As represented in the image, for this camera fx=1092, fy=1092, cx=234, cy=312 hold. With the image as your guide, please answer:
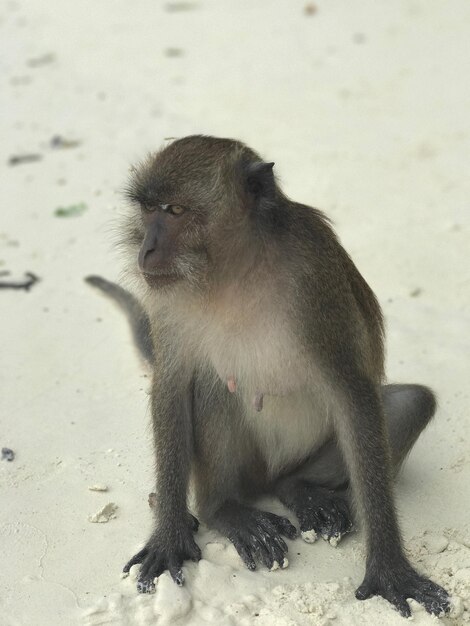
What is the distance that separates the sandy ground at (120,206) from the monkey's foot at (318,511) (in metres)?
0.07

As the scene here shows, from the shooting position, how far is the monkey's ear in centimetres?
382

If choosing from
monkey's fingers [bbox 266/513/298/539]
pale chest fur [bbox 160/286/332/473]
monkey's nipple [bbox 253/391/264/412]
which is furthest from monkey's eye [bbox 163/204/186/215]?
monkey's fingers [bbox 266/513/298/539]

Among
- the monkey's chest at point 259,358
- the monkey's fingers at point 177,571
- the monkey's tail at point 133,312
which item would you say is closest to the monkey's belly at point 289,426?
the monkey's chest at point 259,358

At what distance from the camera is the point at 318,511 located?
439 centimetres

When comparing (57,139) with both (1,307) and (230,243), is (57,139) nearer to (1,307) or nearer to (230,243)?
(1,307)

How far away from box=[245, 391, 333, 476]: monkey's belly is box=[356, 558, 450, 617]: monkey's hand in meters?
0.61

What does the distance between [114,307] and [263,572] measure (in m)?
2.54

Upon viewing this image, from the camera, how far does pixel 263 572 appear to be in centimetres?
414

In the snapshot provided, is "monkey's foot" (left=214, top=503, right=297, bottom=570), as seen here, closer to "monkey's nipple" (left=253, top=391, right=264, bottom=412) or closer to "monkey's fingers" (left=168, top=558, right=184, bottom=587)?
"monkey's fingers" (left=168, top=558, right=184, bottom=587)

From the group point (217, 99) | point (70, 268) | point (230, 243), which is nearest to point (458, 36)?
point (217, 99)

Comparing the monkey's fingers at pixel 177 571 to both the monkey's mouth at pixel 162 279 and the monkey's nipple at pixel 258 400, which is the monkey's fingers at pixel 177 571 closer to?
the monkey's nipple at pixel 258 400

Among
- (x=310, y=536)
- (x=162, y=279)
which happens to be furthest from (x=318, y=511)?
(x=162, y=279)

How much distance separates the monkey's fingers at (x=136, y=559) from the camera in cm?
413

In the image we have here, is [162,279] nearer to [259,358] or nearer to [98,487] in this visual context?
[259,358]
